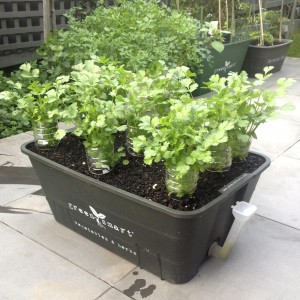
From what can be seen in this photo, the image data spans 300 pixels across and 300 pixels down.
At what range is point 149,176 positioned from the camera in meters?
1.99

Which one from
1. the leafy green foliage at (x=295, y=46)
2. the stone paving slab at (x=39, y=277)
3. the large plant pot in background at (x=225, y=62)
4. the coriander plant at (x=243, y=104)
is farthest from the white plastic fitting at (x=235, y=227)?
the leafy green foliage at (x=295, y=46)

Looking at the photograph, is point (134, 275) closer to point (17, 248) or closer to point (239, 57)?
point (17, 248)

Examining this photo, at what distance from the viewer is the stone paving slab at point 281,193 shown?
2539mm

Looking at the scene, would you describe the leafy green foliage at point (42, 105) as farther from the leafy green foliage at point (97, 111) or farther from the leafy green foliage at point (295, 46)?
the leafy green foliage at point (295, 46)

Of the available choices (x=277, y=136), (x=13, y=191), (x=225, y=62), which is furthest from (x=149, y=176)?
(x=225, y=62)

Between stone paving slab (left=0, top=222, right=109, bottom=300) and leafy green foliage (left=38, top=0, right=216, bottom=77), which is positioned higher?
leafy green foliage (left=38, top=0, right=216, bottom=77)

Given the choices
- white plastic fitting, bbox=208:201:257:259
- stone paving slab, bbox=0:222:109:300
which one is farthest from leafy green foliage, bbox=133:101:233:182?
stone paving slab, bbox=0:222:109:300

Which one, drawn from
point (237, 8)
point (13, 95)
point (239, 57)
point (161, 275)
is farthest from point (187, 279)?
point (237, 8)

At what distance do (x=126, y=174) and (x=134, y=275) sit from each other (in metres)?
0.51

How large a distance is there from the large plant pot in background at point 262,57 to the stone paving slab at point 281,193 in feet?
10.2

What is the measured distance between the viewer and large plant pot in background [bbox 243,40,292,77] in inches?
235

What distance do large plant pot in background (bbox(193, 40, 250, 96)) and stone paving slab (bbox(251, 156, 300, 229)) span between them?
206 centimetres

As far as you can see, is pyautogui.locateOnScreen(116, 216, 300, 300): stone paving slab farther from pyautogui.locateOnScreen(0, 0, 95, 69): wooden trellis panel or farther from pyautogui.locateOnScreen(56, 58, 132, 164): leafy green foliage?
pyautogui.locateOnScreen(0, 0, 95, 69): wooden trellis panel

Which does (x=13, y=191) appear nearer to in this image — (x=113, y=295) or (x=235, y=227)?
(x=113, y=295)
